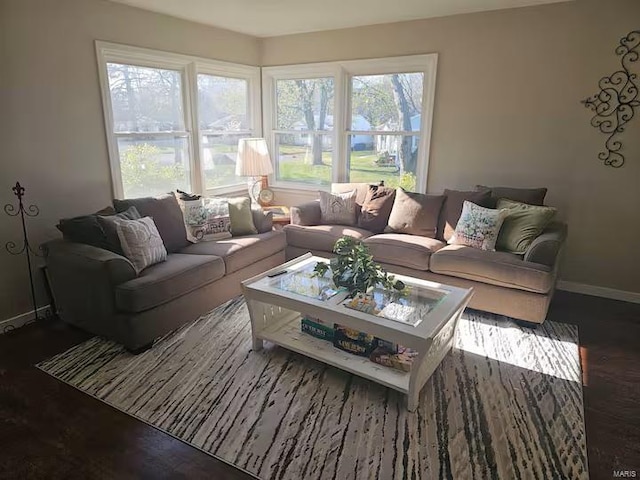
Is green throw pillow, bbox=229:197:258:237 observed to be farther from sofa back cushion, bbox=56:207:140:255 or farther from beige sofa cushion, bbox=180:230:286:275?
sofa back cushion, bbox=56:207:140:255

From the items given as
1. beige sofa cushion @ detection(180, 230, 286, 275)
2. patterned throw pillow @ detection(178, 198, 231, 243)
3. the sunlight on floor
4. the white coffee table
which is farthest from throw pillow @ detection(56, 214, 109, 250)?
the sunlight on floor

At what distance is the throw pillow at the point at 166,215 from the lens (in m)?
3.37

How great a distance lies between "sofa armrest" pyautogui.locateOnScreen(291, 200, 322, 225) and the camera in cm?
424

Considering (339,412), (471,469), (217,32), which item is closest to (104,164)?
(217,32)

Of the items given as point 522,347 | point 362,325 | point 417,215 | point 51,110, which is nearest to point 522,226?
point 417,215

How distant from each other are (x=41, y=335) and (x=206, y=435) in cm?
175

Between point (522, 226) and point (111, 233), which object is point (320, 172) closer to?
point (522, 226)

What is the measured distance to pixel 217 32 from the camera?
4.45 metres

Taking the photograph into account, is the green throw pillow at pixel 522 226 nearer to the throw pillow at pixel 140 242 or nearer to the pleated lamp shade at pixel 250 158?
the pleated lamp shade at pixel 250 158

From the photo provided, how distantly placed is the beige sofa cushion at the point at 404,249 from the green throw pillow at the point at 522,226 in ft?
1.70

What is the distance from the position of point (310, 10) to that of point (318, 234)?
2040mm

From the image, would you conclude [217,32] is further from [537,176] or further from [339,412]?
[339,412]

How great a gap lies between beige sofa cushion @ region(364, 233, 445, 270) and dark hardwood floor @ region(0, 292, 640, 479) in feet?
4.21

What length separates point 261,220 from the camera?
4.06 metres
